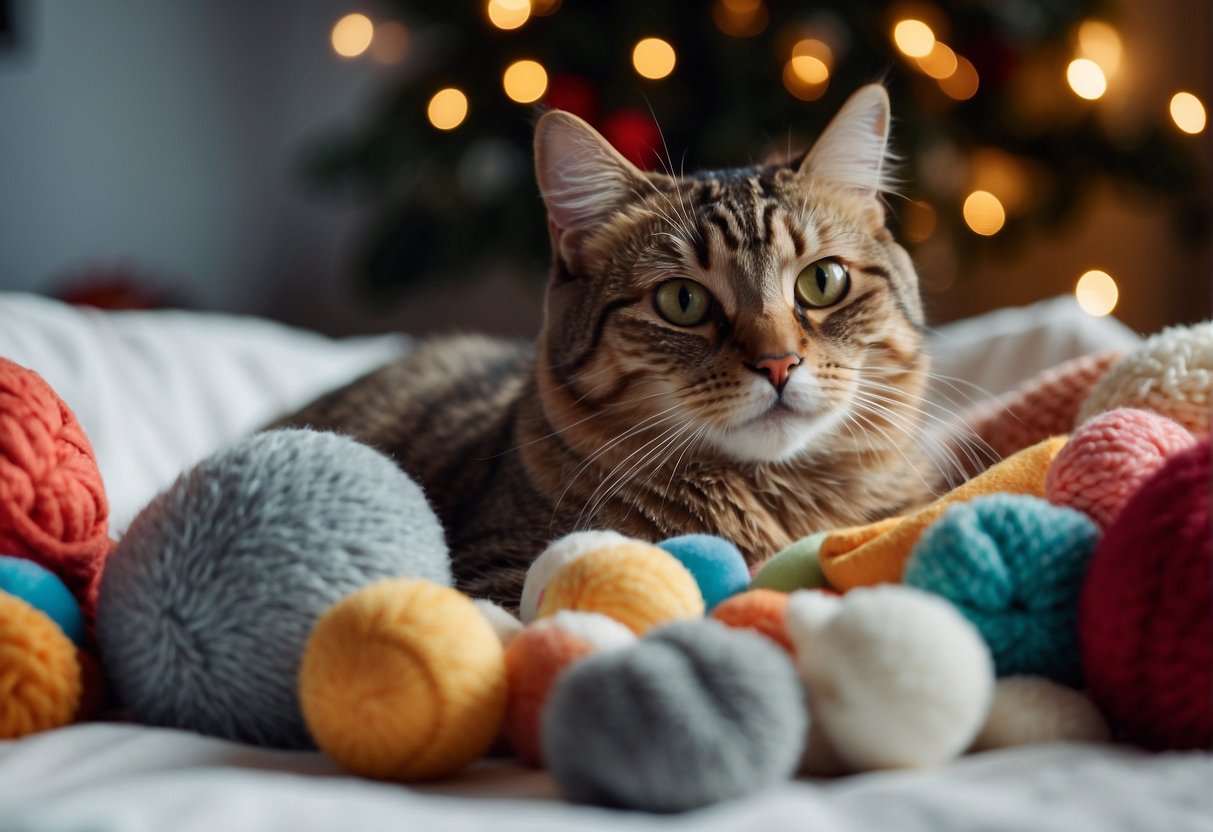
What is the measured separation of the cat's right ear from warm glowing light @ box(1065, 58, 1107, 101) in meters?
1.96

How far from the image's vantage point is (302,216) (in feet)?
14.6

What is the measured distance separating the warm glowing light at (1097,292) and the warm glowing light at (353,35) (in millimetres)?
2317

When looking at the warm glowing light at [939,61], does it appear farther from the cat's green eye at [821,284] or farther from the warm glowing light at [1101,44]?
the cat's green eye at [821,284]

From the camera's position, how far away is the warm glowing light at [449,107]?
2.77 meters

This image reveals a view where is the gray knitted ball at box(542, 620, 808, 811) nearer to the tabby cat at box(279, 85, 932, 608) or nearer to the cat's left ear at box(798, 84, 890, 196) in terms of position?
the tabby cat at box(279, 85, 932, 608)

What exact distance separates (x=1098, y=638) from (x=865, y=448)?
0.56 metres

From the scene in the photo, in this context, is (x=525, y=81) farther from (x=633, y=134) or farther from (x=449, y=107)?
(x=633, y=134)

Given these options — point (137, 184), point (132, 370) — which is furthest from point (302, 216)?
point (132, 370)

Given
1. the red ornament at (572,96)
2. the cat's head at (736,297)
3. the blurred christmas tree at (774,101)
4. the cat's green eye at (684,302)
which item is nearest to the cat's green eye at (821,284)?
the cat's head at (736,297)

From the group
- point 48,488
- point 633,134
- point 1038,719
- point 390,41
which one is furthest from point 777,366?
point 390,41

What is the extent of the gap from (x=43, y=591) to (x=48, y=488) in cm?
8

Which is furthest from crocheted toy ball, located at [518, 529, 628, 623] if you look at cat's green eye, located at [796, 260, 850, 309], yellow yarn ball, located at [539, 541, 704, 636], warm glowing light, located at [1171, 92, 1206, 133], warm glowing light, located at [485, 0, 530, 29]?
warm glowing light, located at [1171, 92, 1206, 133]

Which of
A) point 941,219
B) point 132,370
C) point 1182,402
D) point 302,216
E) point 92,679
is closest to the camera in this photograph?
point 92,679

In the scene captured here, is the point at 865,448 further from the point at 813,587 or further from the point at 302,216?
the point at 302,216
